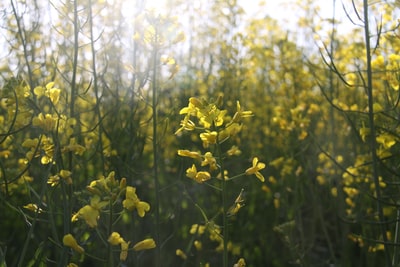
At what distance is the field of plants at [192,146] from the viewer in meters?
2.12

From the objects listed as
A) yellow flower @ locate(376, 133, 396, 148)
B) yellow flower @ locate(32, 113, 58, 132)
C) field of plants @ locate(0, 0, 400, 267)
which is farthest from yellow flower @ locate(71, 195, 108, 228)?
yellow flower @ locate(376, 133, 396, 148)

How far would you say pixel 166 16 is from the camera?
2537mm

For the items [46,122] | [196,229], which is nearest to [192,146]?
[196,229]

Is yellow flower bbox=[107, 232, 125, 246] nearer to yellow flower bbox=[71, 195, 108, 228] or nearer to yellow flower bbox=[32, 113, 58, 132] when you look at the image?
yellow flower bbox=[71, 195, 108, 228]

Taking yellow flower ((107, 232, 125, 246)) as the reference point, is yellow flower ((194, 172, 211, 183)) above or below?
above

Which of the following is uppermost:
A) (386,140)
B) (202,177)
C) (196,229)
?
(386,140)

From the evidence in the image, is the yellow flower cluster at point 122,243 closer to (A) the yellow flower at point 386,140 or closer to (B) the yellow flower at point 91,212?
(B) the yellow flower at point 91,212

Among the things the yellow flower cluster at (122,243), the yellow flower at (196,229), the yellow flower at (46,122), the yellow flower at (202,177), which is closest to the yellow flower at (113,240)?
the yellow flower cluster at (122,243)

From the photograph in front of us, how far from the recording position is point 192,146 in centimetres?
510

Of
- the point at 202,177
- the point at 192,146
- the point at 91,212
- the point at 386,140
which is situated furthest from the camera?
the point at 192,146

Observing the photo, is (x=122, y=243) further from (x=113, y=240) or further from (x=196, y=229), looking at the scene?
(x=196, y=229)

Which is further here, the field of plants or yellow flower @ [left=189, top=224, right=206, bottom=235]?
yellow flower @ [left=189, top=224, right=206, bottom=235]

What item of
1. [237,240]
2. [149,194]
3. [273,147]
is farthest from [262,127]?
[237,240]

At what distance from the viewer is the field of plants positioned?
6.97ft
